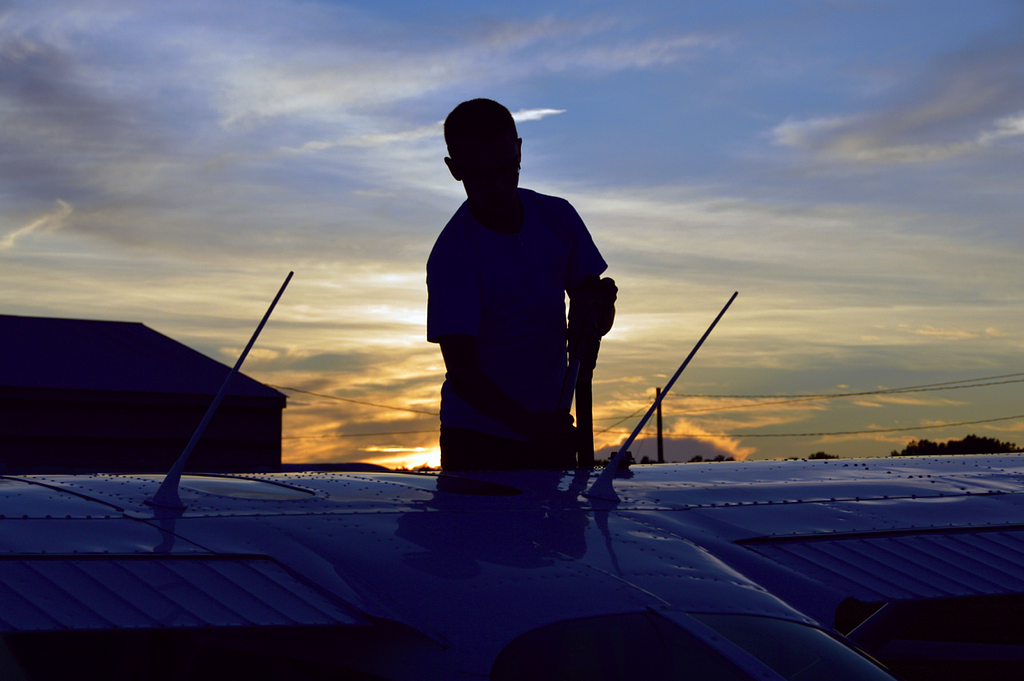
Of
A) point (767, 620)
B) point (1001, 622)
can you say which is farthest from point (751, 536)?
point (1001, 622)

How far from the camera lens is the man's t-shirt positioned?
4711mm

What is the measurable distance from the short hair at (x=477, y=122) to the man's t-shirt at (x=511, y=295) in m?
0.41

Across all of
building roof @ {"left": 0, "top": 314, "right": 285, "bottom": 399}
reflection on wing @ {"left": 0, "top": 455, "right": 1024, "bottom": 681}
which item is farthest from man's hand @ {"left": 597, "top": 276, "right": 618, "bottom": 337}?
building roof @ {"left": 0, "top": 314, "right": 285, "bottom": 399}

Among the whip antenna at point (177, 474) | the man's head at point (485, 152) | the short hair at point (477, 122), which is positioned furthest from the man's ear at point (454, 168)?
the whip antenna at point (177, 474)

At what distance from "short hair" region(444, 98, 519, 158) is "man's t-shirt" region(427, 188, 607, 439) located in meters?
0.41

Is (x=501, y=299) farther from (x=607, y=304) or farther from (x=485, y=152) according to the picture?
(x=485, y=152)

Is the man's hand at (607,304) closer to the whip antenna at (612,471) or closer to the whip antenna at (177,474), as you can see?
the whip antenna at (612,471)

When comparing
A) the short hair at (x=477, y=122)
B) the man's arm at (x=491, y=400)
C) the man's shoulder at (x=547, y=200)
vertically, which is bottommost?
the man's arm at (x=491, y=400)

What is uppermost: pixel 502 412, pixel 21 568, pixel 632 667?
pixel 502 412

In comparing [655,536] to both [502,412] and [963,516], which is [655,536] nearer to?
[502,412]

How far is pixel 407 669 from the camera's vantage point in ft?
8.93

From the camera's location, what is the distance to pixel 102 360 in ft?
86.3

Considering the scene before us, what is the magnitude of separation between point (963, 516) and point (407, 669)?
2594 mm

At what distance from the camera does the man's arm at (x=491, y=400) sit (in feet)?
15.0
